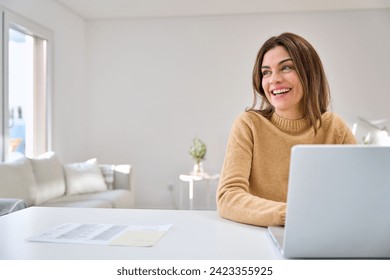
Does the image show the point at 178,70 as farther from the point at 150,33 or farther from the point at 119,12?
the point at 119,12

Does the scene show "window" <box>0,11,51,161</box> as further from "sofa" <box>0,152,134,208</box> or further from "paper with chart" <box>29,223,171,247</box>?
"paper with chart" <box>29,223,171,247</box>

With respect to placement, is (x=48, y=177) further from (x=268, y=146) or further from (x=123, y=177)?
(x=268, y=146)

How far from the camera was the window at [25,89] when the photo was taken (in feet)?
9.46

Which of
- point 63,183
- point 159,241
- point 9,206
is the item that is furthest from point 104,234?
point 63,183

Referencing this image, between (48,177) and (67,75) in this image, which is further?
(67,75)

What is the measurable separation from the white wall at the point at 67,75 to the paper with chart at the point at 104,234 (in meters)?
2.86

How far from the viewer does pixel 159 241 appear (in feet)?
2.24

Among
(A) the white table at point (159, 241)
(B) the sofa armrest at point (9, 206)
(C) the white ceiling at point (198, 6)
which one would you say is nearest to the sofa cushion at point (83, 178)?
(C) the white ceiling at point (198, 6)

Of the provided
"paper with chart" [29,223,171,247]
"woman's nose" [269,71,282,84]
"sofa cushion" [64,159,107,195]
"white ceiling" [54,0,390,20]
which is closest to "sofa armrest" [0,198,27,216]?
"paper with chart" [29,223,171,247]

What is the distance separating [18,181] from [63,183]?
1.97 feet

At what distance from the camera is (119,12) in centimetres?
416

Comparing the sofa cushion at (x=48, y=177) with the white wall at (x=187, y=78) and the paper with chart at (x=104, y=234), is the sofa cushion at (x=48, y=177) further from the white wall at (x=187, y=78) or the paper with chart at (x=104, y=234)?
the paper with chart at (x=104, y=234)

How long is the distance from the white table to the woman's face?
34 centimetres
